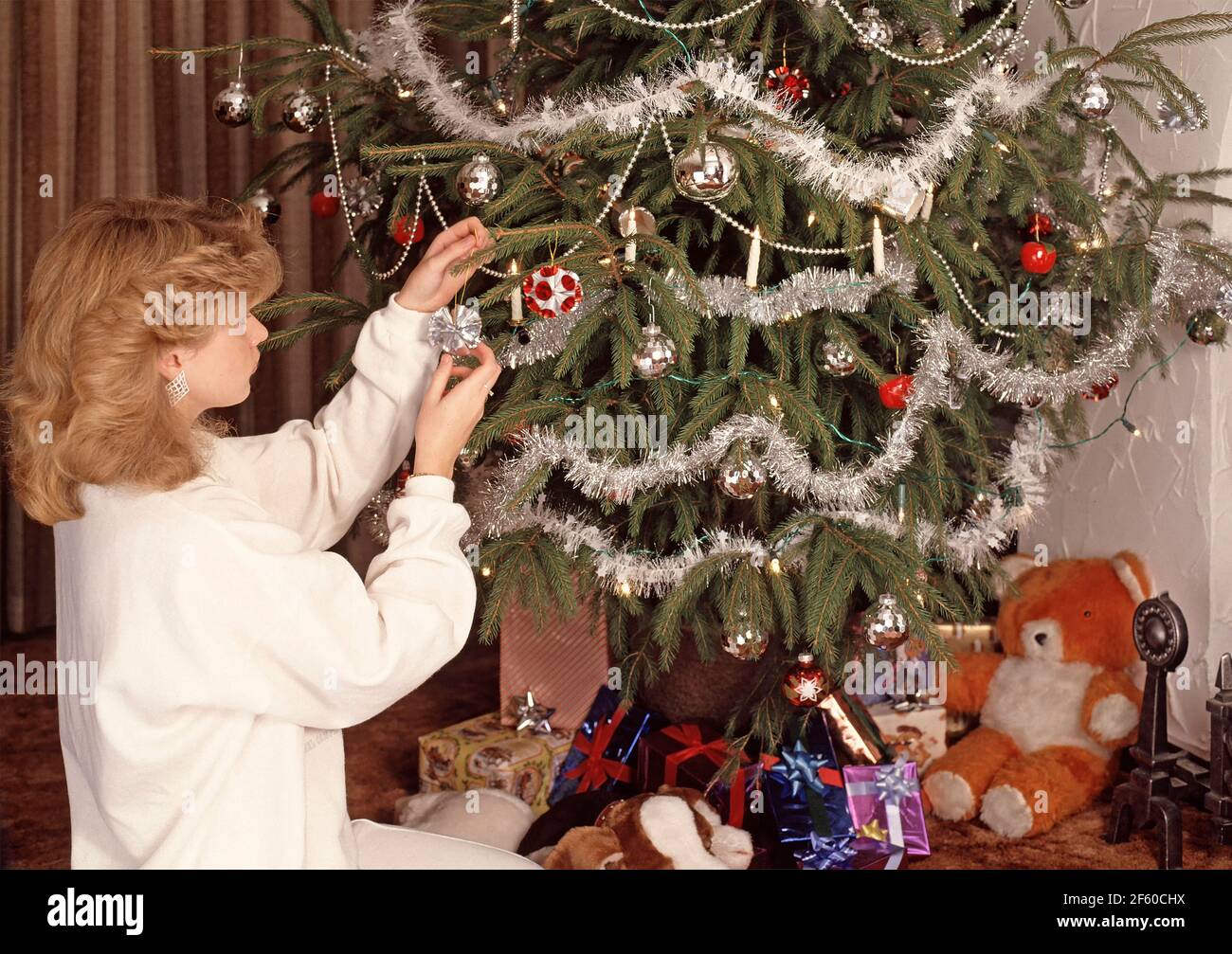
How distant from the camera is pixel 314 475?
1.46 metres

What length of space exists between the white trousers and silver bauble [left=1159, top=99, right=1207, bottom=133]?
147 cm

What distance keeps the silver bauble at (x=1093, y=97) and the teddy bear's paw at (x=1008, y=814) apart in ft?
3.68

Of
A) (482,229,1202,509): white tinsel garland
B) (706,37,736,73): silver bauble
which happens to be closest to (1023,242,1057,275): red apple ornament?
(482,229,1202,509): white tinsel garland

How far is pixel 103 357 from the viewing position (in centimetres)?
113

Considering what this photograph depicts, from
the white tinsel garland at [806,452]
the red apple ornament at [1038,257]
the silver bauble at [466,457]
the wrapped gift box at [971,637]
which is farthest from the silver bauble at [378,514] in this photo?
the wrapped gift box at [971,637]

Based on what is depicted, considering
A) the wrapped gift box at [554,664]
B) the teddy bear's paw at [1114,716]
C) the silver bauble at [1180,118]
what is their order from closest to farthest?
the silver bauble at [1180,118]
the teddy bear's paw at [1114,716]
the wrapped gift box at [554,664]

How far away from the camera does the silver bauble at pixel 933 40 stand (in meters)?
1.70

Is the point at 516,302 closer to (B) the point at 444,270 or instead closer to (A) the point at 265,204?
(B) the point at 444,270

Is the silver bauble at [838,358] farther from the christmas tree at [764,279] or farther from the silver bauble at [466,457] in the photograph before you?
the silver bauble at [466,457]

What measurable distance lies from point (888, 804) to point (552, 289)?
1049mm

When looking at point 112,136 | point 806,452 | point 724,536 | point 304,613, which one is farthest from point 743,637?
point 112,136

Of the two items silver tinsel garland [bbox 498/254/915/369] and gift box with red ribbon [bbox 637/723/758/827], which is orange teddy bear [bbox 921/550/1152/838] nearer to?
gift box with red ribbon [bbox 637/723/758/827]
